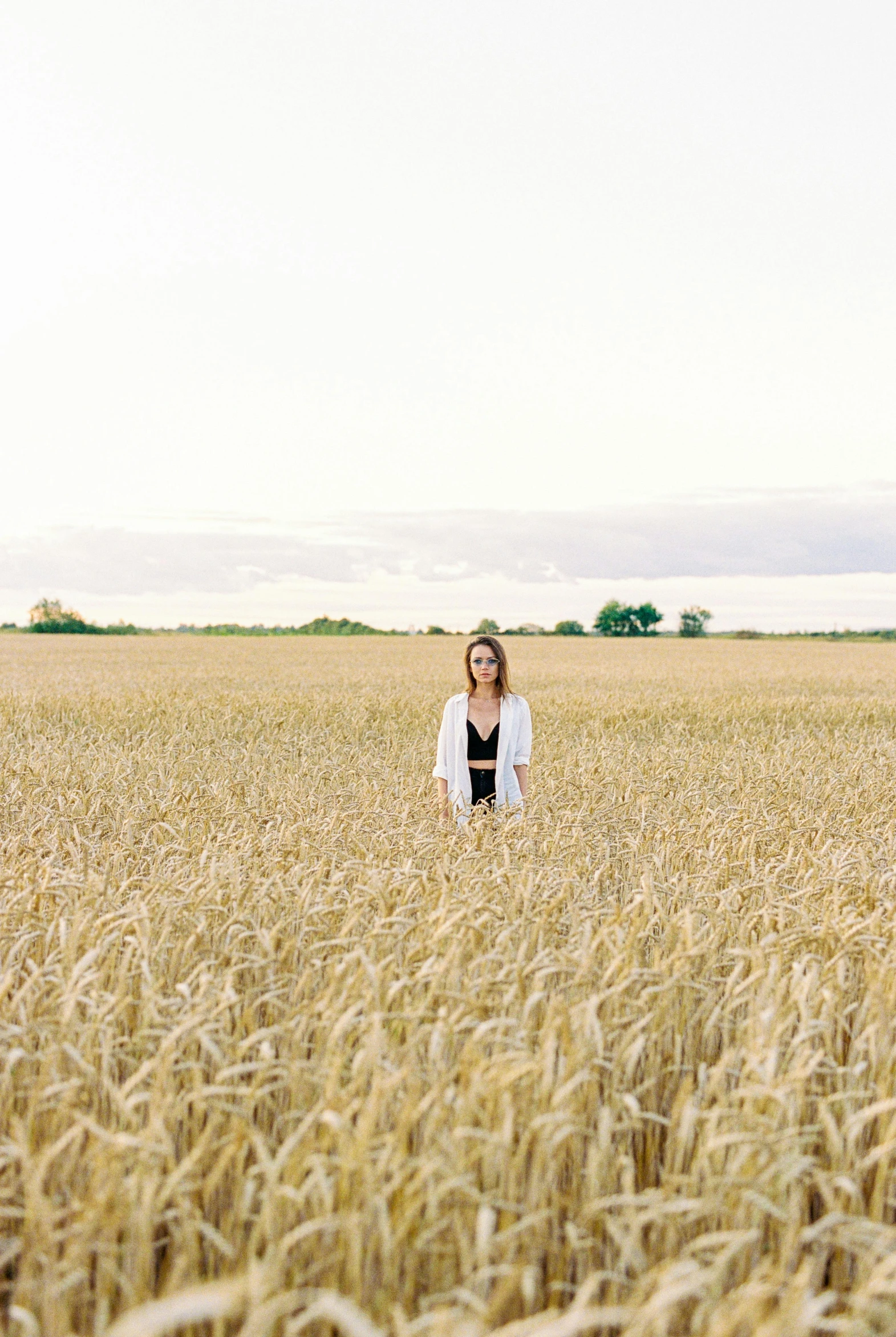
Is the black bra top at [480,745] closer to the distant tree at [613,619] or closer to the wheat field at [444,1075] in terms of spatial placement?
the wheat field at [444,1075]

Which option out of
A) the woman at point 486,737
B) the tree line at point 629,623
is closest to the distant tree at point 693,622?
the tree line at point 629,623

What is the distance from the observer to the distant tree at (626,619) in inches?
4540

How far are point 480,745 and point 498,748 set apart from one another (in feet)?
0.59

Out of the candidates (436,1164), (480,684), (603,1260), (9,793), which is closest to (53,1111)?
(436,1164)

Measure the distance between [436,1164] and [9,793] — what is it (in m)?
6.45

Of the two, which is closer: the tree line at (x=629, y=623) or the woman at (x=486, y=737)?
the woman at (x=486, y=737)

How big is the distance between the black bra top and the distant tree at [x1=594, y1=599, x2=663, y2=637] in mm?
104131

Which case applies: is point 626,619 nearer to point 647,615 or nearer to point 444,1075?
point 647,615

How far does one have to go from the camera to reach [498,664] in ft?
23.7

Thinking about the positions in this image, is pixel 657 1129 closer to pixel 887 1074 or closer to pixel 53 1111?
pixel 887 1074

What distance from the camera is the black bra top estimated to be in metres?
7.34

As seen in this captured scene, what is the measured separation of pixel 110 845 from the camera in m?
5.64

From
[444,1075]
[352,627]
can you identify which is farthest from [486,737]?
[352,627]

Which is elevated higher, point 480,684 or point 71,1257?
point 480,684
